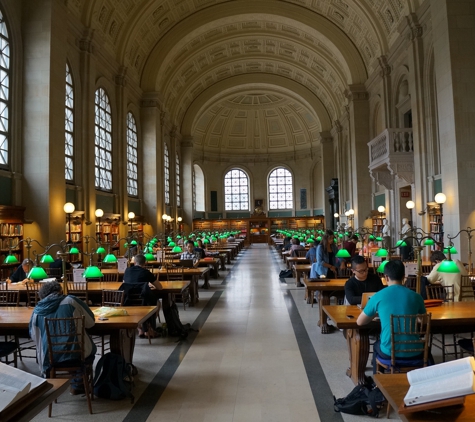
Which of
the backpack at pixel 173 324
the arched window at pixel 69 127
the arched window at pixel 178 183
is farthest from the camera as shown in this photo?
the arched window at pixel 178 183

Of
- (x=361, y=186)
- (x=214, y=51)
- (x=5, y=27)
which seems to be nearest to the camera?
(x=5, y=27)

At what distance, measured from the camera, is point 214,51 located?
90.4 ft

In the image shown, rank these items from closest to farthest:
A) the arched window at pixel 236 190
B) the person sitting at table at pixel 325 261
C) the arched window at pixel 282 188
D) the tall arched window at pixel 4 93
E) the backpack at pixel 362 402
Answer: the backpack at pixel 362 402, the person sitting at table at pixel 325 261, the tall arched window at pixel 4 93, the arched window at pixel 282 188, the arched window at pixel 236 190

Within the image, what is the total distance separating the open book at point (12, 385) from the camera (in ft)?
7.05

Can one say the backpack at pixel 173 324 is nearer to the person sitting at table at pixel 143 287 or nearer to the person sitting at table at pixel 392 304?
the person sitting at table at pixel 143 287

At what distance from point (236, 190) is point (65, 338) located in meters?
37.4

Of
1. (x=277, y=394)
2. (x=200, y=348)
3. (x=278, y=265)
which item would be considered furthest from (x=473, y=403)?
(x=278, y=265)

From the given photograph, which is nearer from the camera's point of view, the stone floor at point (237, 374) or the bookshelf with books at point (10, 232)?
the stone floor at point (237, 374)

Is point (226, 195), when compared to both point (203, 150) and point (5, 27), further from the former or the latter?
point (5, 27)

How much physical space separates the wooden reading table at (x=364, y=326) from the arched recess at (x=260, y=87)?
27391 millimetres

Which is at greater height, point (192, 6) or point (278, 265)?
point (192, 6)

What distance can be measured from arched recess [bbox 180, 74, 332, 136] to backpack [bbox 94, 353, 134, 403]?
28640 mm

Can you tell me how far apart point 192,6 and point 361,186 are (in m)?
12.7

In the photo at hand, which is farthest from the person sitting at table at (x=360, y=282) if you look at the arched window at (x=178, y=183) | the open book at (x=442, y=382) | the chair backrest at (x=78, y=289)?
the arched window at (x=178, y=183)
